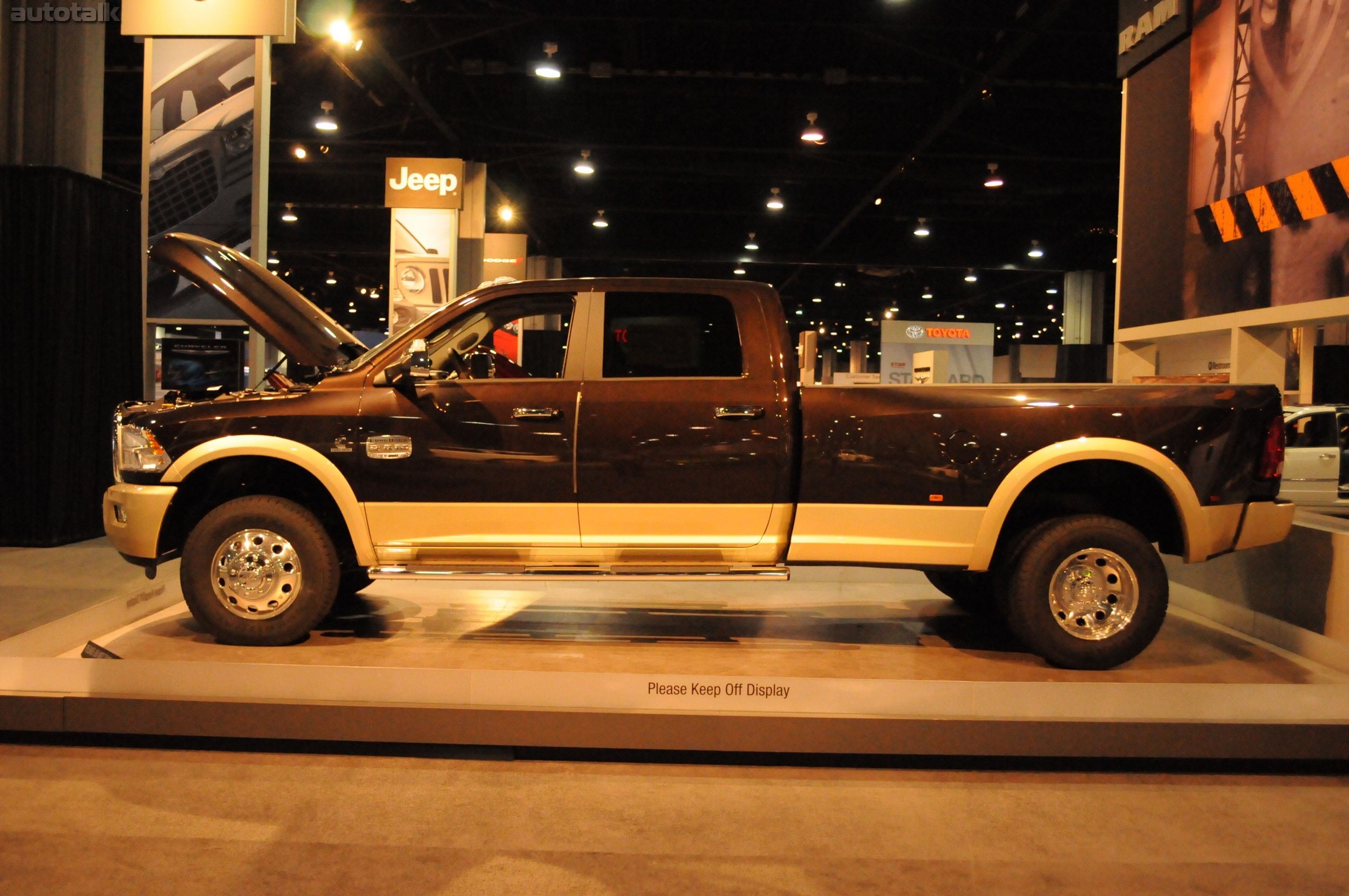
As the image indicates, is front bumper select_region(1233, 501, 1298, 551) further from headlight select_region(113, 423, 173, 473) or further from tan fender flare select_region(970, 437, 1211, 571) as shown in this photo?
headlight select_region(113, 423, 173, 473)

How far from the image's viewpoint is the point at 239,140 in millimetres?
8633

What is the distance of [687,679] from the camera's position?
3918mm

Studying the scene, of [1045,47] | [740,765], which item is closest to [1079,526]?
[740,765]

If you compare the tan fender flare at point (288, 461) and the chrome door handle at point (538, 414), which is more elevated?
the chrome door handle at point (538, 414)

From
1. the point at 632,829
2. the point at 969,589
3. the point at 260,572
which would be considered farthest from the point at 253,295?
the point at 969,589

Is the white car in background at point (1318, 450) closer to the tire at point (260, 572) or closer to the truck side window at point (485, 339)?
the truck side window at point (485, 339)

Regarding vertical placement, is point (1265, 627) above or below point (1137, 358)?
below

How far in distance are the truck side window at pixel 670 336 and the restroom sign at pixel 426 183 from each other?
12.0 m

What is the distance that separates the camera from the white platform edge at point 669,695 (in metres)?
3.83

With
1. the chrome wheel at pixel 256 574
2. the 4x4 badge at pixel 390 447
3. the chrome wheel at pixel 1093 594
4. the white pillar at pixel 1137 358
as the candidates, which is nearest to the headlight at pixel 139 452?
the chrome wheel at pixel 256 574

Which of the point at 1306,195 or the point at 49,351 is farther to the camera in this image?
the point at 49,351

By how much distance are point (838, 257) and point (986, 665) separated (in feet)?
83.6

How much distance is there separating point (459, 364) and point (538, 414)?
0.67 m

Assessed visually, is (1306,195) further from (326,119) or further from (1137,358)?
(326,119)
